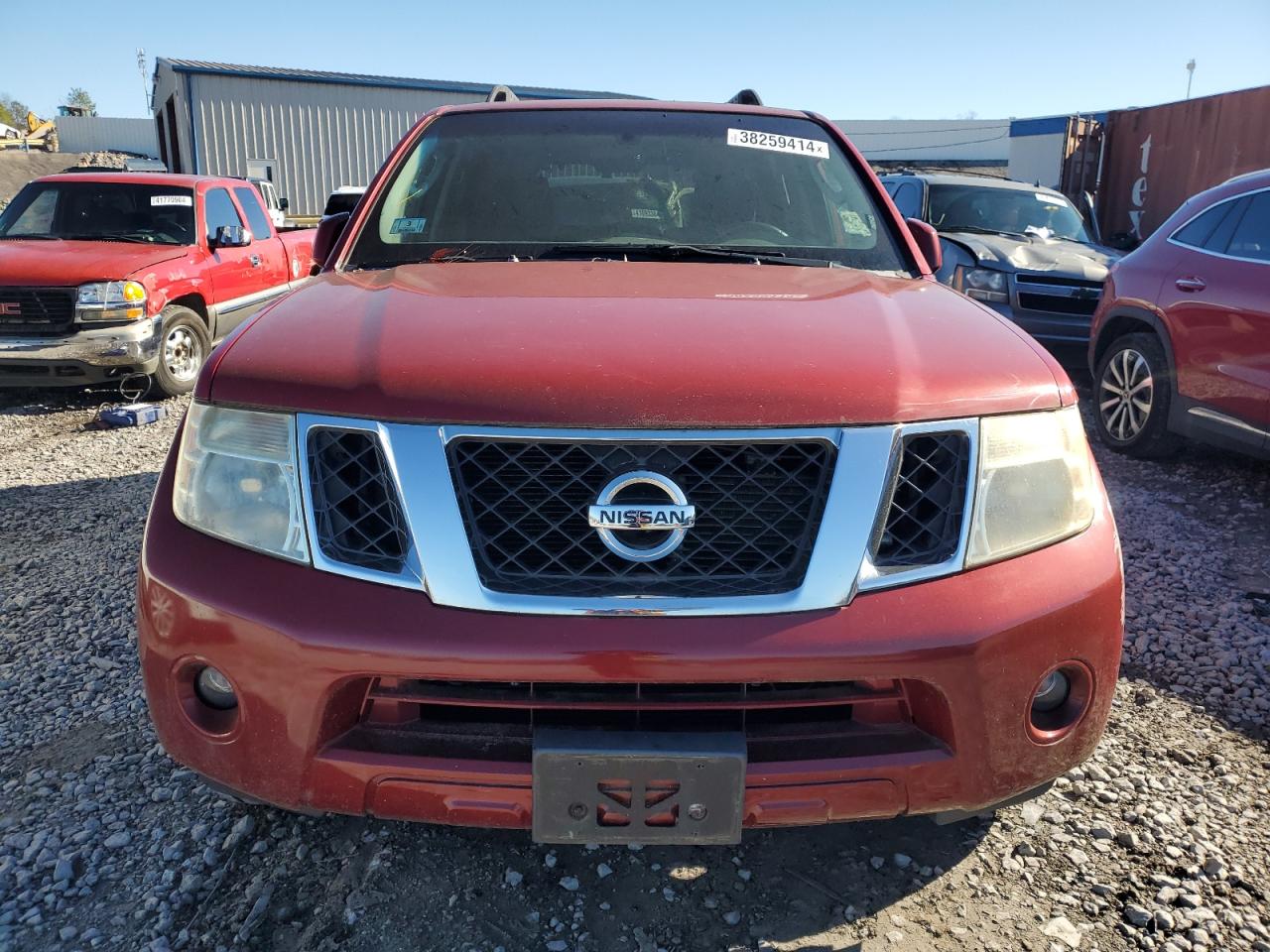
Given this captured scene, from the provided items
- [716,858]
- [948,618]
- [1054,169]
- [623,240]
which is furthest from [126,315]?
[1054,169]

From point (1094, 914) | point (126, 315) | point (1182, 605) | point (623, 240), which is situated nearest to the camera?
point (1094, 914)

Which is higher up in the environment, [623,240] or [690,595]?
[623,240]

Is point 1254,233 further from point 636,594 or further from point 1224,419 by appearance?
point 636,594

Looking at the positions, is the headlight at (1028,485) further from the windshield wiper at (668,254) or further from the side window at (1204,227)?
the side window at (1204,227)

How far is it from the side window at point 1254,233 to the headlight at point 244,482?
5.03m

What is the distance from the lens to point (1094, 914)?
6.91ft

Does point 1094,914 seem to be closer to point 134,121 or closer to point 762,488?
point 762,488

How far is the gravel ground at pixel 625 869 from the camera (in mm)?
2031

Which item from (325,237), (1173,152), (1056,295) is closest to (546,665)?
(325,237)

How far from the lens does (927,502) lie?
1.83 meters

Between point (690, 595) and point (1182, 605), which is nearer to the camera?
point (690, 595)

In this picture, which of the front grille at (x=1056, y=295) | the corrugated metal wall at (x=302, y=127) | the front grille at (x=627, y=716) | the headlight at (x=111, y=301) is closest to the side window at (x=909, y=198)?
the front grille at (x=1056, y=295)

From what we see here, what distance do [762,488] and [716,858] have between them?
100cm

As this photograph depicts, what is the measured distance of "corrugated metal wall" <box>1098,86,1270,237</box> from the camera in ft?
40.9
